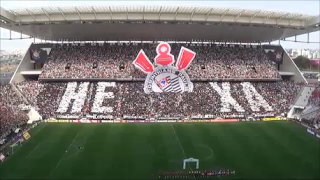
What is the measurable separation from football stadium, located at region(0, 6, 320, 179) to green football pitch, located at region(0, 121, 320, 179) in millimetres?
94

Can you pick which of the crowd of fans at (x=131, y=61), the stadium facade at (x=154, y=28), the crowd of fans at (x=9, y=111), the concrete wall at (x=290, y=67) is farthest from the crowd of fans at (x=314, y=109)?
the crowd of fans at (x=9, y=111)

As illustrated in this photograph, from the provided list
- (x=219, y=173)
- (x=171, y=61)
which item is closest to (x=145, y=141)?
(x=219, y=173)

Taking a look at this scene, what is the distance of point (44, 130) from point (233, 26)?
29183 mm

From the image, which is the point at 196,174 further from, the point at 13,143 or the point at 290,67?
the point at 290,67

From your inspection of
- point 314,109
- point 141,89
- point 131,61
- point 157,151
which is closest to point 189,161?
point 157,151

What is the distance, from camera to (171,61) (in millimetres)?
47312

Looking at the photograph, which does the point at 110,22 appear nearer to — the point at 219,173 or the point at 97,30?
the point at 97,30

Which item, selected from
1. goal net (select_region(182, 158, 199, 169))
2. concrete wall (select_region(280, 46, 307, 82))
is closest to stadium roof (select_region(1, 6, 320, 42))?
concrete wall (select_region(280, 46, 307, 82))

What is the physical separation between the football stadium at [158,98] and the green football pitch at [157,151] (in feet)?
0.31

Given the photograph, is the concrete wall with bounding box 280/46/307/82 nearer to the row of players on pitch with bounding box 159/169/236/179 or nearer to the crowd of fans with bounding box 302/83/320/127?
the crowd of fans with bounding box 302/83/320/127

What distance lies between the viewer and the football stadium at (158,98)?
2453 centimetres

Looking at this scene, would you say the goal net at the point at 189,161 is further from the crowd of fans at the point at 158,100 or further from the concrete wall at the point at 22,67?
the concrete wall at the point at 22,67

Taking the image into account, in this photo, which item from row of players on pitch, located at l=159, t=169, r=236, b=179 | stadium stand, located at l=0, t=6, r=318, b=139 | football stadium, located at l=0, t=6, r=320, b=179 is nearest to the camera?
row of players on pitch, located at l=159, t=169, r=236, b=179

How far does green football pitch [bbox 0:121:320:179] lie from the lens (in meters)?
22.6
